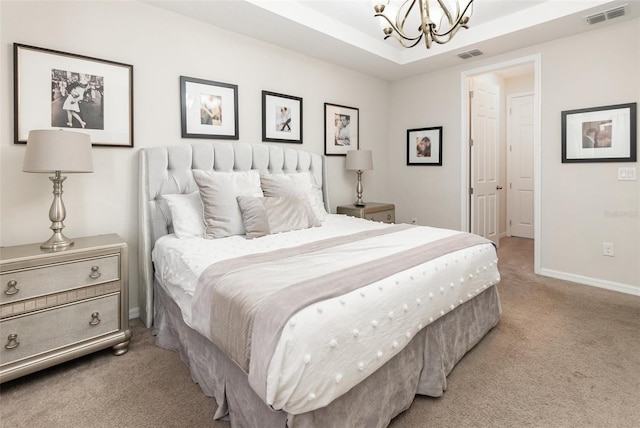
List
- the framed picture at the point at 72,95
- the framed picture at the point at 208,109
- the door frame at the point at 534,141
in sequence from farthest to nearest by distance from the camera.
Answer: the door frame at the point at 534,141, the framed picture at the point at 208,109, the framed picture at the point at 72,95

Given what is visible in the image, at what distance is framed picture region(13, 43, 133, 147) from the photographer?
222 cm

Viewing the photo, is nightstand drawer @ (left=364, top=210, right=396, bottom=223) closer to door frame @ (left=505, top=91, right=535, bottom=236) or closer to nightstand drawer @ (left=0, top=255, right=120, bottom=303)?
nightstand drawer @ (left=0, top=255, right=120, bottom=303)

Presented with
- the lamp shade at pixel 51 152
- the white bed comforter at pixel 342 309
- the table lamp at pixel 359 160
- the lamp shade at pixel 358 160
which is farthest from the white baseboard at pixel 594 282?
the lamp shade at pixel 51 152

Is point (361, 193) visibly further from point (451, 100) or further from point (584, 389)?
point (584, 389)

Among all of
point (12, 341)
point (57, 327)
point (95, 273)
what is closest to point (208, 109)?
point (95, 273)

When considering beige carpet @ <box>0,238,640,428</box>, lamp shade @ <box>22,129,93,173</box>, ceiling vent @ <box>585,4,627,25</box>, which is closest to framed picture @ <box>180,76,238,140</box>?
lamp shade @ <box>22,129,93,173</box>

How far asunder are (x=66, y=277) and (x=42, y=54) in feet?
5.00

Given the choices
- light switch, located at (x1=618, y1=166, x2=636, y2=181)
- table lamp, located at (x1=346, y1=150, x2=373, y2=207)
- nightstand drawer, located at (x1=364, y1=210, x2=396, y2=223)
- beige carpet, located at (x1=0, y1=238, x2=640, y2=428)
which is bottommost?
beige carpet, located at (x1=0, y1=238, x2=640, y2=428)

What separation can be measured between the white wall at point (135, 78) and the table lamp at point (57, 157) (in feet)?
1.23

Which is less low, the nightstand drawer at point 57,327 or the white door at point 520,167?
the white door at point 520,167

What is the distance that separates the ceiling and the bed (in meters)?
1.12

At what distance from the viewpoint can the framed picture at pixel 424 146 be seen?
460 centimetres

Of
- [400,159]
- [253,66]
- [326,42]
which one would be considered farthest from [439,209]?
[253,66]

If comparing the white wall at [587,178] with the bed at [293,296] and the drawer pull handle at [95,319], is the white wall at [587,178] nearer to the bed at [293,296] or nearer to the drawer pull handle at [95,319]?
the bed at [293,296]
